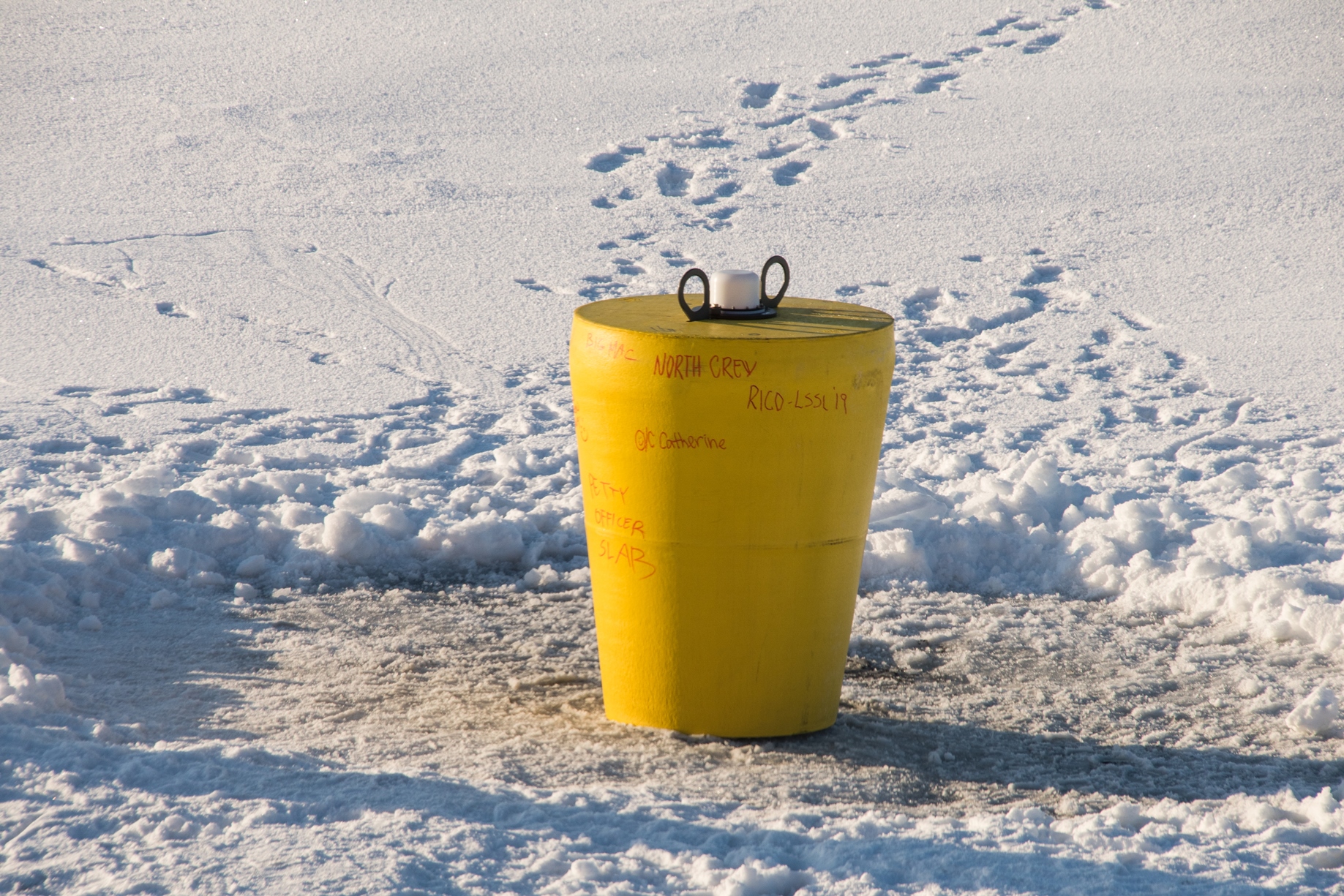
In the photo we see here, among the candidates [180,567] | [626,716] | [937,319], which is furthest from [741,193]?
[626,716]

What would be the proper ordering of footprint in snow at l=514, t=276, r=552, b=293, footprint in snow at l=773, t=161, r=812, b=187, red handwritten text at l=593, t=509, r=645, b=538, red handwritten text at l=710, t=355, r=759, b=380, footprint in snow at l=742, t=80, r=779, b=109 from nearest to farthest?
1. red handwritten text at l=710, t=355, r=759, b=380
2. red handwritten text at l=593, t=509, r=645, b=538
3. footprint in snow at l=514, t=276, r=552, b=293
4. footprint in snow at l=773, t=161, r=812, b=187
5. footprint in snow at l=742, t=80, r=779, b=109

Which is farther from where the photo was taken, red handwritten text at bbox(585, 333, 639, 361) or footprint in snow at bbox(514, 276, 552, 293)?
footprint in snow at bbox(514, 276, 552, 293)

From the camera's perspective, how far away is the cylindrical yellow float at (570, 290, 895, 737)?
307 centimetres

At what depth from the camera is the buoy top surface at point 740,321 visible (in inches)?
122

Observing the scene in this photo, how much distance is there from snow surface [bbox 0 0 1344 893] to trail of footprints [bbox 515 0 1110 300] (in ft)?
0.14

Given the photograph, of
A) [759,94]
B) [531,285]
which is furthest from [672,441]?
[759,94]

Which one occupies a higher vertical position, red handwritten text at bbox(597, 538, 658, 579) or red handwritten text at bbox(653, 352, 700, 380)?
red handwritten text at bbox(653, 352, 700, 380)

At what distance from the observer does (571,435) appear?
5.97 meters

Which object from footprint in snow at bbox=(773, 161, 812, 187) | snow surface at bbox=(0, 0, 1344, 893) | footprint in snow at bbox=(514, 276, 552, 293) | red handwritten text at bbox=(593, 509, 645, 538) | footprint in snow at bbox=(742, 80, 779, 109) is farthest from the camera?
footprint in snow at bbox=(742, 80, 779, 109)

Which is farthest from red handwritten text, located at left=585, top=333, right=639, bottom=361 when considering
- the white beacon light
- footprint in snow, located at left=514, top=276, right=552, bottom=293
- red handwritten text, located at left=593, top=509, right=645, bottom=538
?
footprint in snow, located at left=514, top=276, right=552, bottom=293

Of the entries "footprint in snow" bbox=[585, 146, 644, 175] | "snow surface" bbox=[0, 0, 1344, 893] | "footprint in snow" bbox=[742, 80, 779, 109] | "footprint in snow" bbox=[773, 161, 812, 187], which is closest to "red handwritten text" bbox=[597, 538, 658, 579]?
"snow surface" bbox=[0, 0, 1344, 893]

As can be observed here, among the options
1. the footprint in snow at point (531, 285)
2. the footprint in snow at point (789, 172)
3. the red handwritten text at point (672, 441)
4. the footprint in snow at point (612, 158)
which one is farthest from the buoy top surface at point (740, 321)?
the footprint in snow at point (612, 158)

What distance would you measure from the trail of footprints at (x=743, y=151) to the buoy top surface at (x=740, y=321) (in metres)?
4.09

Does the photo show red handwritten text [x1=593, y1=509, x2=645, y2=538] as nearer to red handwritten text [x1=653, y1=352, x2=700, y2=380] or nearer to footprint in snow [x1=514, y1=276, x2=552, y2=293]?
red handwritten text [x1=653, y1=352, x2=700, y2=380]
